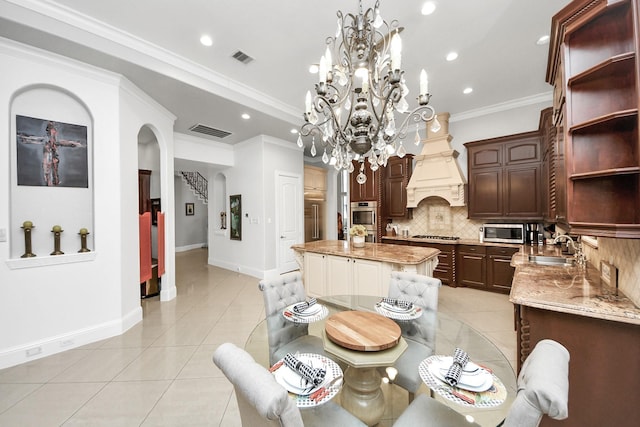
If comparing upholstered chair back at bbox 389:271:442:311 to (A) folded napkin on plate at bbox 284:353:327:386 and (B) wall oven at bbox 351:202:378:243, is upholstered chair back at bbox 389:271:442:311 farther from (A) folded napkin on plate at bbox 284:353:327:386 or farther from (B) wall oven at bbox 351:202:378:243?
(B) wall oven at bbox 351:202:378:243

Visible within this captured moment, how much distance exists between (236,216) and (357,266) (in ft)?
11.9

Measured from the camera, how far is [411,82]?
3.60 m

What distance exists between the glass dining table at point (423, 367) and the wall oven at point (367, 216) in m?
3.23

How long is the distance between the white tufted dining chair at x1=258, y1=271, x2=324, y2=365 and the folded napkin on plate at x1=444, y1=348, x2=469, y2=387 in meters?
0.86

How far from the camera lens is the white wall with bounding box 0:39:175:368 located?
2314 mm

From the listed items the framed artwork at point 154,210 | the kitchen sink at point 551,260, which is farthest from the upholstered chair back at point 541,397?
the framed artwork at point 154,210

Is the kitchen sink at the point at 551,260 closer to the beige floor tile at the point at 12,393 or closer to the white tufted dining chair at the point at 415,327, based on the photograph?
the white tufted dining chair at the point at 415,327

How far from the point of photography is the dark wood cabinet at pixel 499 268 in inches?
157

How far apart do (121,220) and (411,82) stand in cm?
427

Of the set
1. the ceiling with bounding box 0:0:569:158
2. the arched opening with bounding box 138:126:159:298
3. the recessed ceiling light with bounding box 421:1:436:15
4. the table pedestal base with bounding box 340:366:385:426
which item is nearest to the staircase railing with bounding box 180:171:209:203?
the arched opening with bounding box 138:126:159:298

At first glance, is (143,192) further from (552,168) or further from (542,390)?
(552,168)

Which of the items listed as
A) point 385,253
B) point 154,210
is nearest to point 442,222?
point 385,253

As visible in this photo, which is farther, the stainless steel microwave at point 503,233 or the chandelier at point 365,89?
the stainless steel microwave at point 503,233

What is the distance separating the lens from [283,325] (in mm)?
1870
